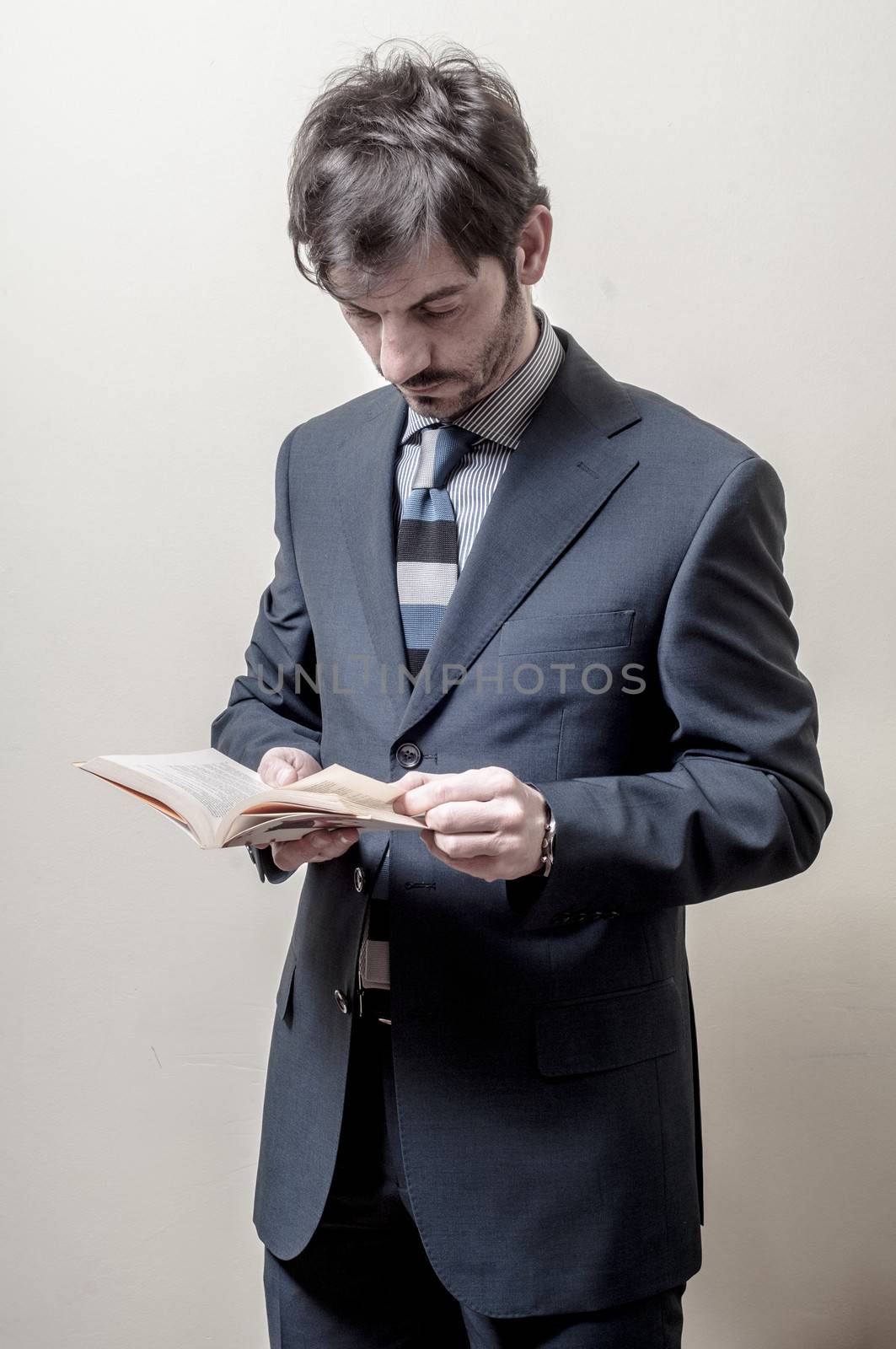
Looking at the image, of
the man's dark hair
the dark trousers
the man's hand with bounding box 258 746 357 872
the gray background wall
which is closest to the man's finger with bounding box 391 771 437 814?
the man's hand with bounding box 258 746 357 872

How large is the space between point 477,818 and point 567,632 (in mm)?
280

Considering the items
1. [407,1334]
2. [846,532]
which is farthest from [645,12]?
[407,1334]

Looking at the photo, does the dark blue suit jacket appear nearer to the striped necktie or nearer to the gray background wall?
the striped necktie

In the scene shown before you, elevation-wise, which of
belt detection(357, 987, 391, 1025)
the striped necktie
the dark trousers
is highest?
the striped necktie

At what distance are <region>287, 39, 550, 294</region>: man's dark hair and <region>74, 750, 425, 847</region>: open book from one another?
50cm

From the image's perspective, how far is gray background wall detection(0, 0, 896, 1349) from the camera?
1842mm

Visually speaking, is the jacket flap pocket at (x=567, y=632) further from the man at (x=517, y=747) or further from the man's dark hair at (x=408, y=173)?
the man's dark hair at (x=408, y=173)

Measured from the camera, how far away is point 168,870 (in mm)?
2088

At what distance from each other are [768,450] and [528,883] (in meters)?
1.02

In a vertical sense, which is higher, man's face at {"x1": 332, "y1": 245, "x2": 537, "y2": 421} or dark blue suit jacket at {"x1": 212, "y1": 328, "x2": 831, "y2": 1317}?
man's face at {"x1": 332, "y1": 245, "x2": 537, "y2": 421}

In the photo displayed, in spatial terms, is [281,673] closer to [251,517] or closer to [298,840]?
[298,840]

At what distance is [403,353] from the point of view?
1278 millimetres

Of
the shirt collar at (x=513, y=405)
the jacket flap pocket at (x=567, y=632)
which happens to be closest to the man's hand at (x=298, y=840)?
the jacket flap pocket at (x=567, y=632)

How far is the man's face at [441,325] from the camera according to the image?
125 cm
